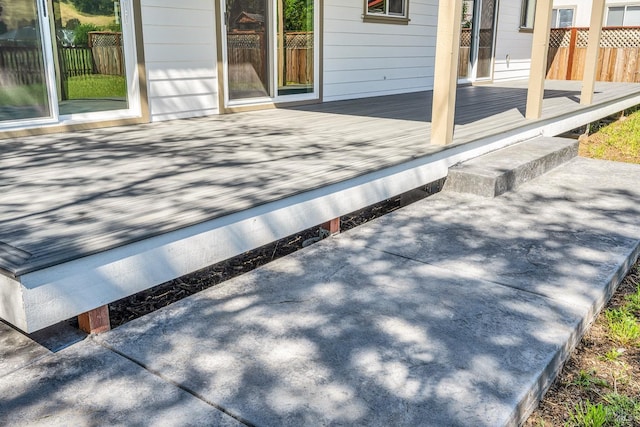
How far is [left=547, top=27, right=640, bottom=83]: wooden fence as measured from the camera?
1238 cm

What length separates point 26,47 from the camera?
452 cm

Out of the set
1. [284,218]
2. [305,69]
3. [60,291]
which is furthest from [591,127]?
[60,291]

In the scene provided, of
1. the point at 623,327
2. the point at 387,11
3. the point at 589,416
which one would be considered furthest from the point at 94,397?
the point at 387,11

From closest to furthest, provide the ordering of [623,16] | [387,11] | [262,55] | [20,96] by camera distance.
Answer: [20,96] → [262,55] → [387,11] → [623,16]

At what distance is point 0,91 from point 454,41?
3679mm

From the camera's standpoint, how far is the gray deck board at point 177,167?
7.30 feet

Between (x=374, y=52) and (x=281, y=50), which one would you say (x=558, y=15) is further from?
(x=281, y=50)

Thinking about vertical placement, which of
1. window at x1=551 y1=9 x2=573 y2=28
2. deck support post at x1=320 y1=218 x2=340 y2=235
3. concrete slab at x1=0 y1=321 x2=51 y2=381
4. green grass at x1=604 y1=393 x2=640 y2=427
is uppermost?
window at x1=551 y1=9 x2=573 y2=28

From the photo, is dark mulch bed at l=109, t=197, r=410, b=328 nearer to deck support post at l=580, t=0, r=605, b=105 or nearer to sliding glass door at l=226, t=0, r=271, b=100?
sliding glass door at l=226, t=0, r=271, b=100

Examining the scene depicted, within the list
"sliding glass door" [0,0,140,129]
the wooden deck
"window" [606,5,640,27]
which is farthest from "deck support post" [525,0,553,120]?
"window" [606,5,640,27]

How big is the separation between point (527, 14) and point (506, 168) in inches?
359

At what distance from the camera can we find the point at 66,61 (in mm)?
5555

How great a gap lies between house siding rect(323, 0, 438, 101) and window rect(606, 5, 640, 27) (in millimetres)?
12515

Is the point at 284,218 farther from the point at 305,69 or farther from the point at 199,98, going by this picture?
the point at 305,69
